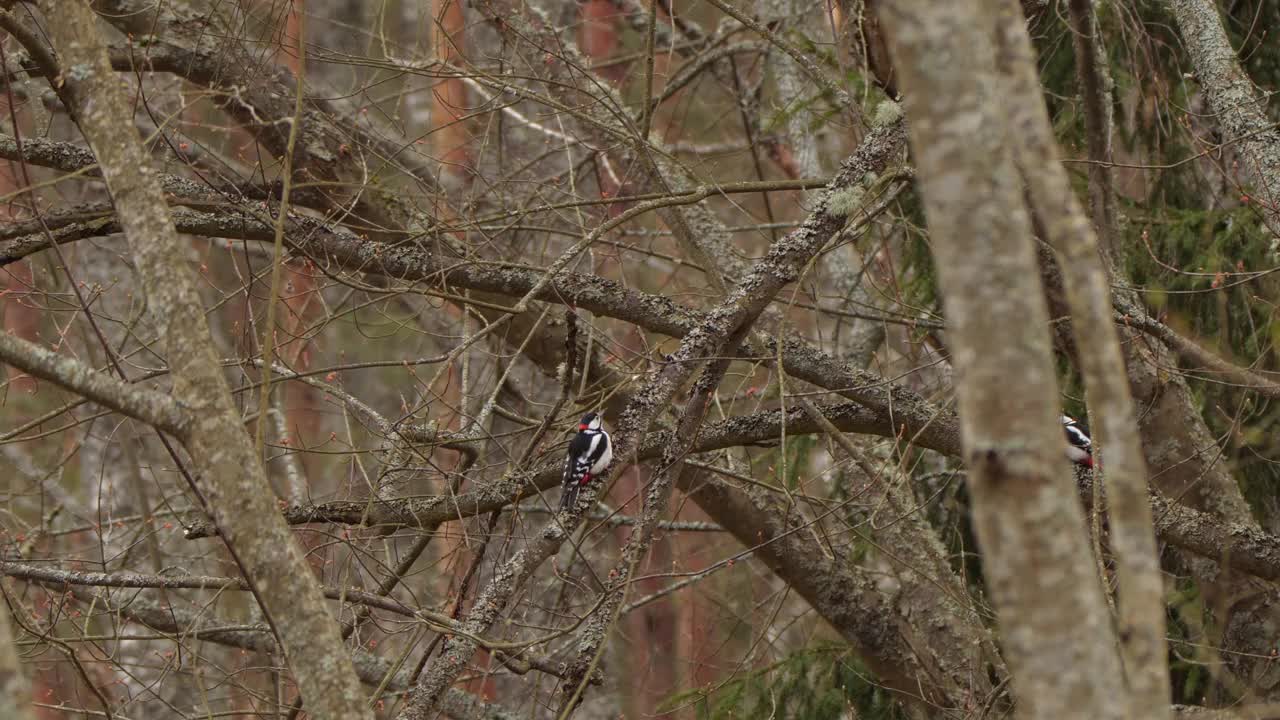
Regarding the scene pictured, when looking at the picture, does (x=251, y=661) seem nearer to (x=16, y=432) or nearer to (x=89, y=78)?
(x=16, y=432)

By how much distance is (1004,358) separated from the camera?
1.73 metres

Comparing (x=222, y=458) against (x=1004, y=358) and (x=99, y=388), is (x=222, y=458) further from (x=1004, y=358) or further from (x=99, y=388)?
(x=1004, y=358)

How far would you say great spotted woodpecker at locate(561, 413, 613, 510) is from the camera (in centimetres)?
410

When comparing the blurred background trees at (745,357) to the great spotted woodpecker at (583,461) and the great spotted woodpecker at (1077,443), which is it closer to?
the great spotted woodpecker at (583,461)

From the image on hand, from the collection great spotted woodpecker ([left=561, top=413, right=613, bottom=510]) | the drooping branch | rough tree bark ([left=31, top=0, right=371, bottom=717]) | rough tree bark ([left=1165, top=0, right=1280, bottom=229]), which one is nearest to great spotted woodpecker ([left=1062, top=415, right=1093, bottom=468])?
rough tree bark ([left=1165, top=0, right=1280, bottom=229])

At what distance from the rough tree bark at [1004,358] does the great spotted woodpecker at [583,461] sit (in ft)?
7.70

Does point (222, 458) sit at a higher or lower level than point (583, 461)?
lower

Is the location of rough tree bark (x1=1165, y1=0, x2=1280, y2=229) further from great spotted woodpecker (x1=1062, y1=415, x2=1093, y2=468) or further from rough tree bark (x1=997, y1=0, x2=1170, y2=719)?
rough tree bark (x1=997, y1=0, x2=1170, y2=719)

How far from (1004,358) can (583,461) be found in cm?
269

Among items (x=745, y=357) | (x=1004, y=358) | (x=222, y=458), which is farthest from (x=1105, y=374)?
(x=745, y=357)

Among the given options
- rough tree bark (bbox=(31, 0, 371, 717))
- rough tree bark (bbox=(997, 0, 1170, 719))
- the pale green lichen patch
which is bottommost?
rough tree bark (bbox=(997, 0, 1170, 719))

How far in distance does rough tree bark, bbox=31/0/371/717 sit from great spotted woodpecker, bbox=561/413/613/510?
153 centimetres

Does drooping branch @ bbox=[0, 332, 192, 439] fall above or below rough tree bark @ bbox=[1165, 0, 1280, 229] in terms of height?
below

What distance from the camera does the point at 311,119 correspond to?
5023 mm
